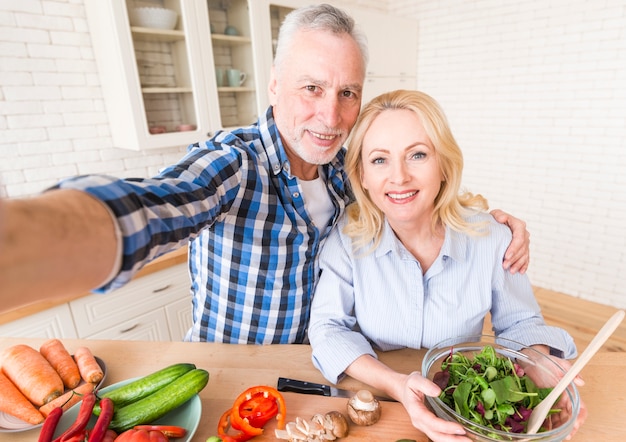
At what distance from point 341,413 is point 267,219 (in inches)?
22.2

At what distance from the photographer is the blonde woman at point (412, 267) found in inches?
44.7

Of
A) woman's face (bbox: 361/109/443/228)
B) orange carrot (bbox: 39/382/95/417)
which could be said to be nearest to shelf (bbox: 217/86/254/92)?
woman's face (bbox: 361/109/443/228)

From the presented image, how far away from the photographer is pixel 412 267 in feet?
3.82

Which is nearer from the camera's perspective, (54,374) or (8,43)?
(54,374)

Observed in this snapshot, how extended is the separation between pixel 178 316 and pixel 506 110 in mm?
3225

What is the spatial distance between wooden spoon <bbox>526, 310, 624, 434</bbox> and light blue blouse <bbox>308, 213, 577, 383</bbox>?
37 cm

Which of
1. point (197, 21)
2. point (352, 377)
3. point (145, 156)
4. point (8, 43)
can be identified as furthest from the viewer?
point (145, 156)

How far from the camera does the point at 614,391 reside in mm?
936

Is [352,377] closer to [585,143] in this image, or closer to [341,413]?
[341,413]

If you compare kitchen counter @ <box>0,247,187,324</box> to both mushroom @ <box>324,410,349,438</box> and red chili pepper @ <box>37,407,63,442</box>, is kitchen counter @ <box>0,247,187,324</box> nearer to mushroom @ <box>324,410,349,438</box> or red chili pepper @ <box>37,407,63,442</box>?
red chili pepper @ <box>37,407,63,442</box>

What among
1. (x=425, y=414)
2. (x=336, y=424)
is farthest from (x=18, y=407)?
(x=425, y=414)

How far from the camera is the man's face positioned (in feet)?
3.79

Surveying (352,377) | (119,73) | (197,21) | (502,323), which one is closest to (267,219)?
(352,377)

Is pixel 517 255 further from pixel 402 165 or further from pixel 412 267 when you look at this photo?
pixel 402 165
